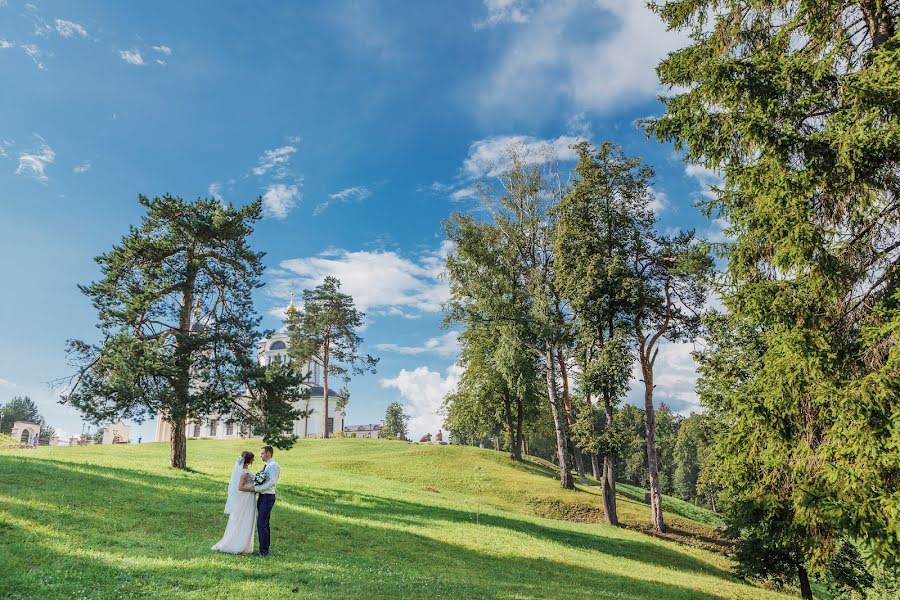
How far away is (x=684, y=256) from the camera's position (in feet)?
80.1

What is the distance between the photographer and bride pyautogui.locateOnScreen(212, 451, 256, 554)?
36.0 feet

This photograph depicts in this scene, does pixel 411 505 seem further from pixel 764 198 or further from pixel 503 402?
pixel 503 402

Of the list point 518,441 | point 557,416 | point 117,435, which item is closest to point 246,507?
point 557,416

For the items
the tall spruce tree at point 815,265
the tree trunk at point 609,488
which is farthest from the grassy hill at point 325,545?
the tall spruce tree at point 815,265

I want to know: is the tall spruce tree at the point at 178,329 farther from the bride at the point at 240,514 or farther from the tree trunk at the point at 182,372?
the bride at the point at 240,514

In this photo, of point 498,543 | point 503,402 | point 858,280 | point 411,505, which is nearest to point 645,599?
point 498,543

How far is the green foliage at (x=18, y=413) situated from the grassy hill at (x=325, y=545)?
330ft

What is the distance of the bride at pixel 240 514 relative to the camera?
11.0m

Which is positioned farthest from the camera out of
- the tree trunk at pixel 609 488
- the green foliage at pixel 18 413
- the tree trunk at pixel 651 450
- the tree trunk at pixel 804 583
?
the green foliage at pixel 18 413

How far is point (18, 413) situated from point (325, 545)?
403ft

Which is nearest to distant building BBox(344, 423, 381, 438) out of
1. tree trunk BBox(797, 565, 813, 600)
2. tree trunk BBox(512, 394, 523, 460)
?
tree trunk BBox(512, 394, 523, 460)

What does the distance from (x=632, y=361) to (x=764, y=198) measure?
48.4 feet

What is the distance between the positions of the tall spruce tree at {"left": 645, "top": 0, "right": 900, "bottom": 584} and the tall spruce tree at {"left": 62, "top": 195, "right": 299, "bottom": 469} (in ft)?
57.0

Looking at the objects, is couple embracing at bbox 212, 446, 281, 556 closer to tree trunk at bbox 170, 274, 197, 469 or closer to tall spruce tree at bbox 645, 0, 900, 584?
tall spruce tree at bbox 645, 0, 900, 584
